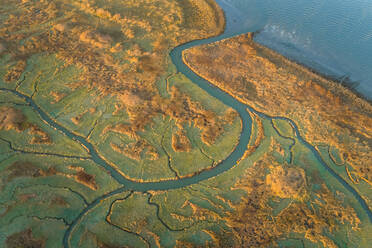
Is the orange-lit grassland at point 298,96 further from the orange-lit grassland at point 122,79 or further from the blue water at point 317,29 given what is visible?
the orange-lit grassland at point 122,79

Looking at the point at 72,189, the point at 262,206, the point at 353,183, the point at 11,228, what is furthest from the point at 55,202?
the point at 353,183

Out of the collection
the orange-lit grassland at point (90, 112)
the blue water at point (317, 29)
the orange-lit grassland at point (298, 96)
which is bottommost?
the orange-lit grassland at point (90, 112)

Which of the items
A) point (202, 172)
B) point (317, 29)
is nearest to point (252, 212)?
point (202, 172)

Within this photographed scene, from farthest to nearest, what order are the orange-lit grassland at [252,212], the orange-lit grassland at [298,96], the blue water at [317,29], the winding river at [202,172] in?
1. the blue water at [317,29]
2. the orange-lit grassland at [298,96]
3. the winding river at [202,172]
4. the orange-lit grassland at [252,212]

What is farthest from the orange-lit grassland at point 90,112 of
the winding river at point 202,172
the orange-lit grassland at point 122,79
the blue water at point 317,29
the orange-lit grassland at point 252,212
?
the blue water at point 317,29

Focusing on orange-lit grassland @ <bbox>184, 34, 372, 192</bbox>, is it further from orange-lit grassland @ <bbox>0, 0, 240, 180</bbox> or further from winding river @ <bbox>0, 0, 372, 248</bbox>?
orange-lit grassland @ <bbox>0, 0, 240, 180</bbox>

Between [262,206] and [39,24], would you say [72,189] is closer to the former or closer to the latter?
[262,206]

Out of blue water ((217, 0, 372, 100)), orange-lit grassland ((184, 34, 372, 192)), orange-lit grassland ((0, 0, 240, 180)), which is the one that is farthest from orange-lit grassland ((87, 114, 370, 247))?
blue water ((217, 0, 372, 100))
